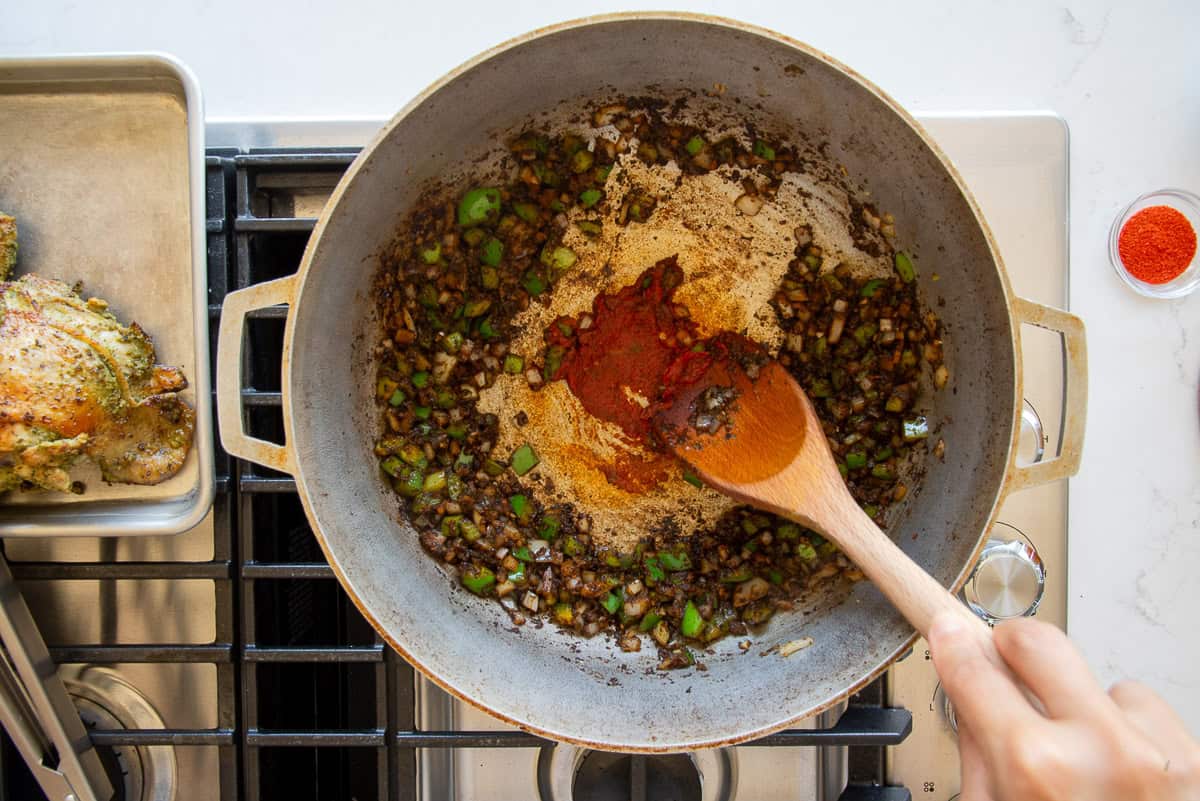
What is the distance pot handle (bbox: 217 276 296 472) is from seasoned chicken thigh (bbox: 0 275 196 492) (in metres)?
0.20

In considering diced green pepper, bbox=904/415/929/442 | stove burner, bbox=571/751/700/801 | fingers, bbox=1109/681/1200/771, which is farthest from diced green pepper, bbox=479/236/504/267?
fingers, bbox=1109/681/1200/771

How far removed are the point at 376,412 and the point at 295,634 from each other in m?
0.35

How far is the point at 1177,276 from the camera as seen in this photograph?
1.20 meters

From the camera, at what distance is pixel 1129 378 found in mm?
1210

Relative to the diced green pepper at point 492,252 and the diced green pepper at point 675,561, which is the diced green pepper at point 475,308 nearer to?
the diced green pepper at point 492,252

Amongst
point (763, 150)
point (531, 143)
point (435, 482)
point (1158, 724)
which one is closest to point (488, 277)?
point (531, 143)

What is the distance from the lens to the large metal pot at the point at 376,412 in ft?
2.98

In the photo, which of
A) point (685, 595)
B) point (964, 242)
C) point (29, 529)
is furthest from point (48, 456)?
point (964, 242)

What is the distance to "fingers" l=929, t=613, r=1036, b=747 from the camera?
620 millimetres

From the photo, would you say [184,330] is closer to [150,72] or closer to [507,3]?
[150,72]

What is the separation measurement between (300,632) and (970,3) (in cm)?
134

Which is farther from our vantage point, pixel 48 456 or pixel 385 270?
pixel 385 270

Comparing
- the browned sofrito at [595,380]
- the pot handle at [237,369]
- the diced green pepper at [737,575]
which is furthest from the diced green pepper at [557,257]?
the diced green pepper at [737,575]

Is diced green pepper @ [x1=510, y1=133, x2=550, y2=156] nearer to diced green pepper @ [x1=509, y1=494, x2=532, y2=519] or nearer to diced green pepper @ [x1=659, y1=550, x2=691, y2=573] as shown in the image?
diced green pepper @ [x1=509, y1=494, x2=532, y2=519]
